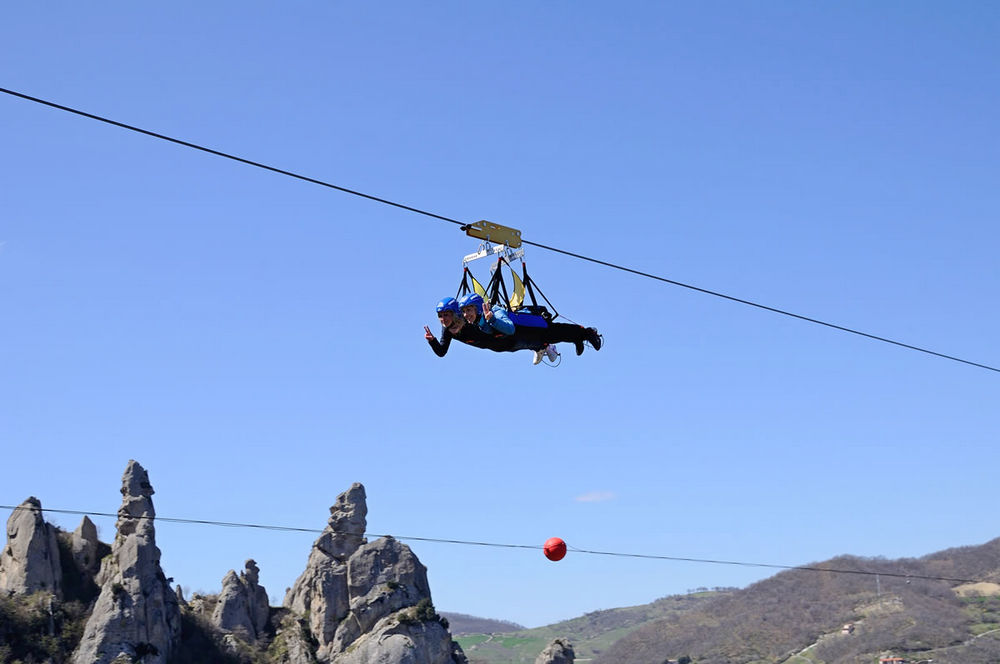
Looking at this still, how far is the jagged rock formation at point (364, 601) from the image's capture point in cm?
10044

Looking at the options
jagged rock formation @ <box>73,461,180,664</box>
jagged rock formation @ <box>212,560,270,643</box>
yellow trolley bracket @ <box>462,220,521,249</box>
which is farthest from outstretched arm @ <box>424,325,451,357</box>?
jagged rock formation @ <box>212,560,270,643</box>

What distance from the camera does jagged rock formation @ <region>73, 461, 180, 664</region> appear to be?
90.9 m

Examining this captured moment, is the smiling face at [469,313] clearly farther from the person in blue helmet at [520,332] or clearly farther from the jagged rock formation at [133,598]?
the jagged rock formation at [133,598]

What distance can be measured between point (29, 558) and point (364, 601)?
27.9 meters

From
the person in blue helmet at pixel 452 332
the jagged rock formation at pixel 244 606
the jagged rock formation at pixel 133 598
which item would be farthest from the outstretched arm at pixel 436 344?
the jagged rock formation at pixel 244 606

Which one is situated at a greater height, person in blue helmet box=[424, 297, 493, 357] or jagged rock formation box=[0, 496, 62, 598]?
jagged rock formation box=[0, 496, 62, 598]

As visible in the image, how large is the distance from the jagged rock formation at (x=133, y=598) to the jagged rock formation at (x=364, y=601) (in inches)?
507

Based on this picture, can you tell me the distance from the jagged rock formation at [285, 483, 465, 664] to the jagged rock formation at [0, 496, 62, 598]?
22.2 meters

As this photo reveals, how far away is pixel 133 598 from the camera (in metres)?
93.9

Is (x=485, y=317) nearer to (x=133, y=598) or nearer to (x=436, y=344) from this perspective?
(x=436, y=344)

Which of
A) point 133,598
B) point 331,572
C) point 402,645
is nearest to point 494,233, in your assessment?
point 133,598

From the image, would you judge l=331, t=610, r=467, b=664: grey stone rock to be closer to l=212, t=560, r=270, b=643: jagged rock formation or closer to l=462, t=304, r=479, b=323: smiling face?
l=212, t=560, r=270, b=643: jagged rock formation

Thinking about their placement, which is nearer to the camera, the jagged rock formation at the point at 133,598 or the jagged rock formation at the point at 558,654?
the jagged rock formation at the point at 133,598

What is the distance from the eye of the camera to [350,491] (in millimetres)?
110438
